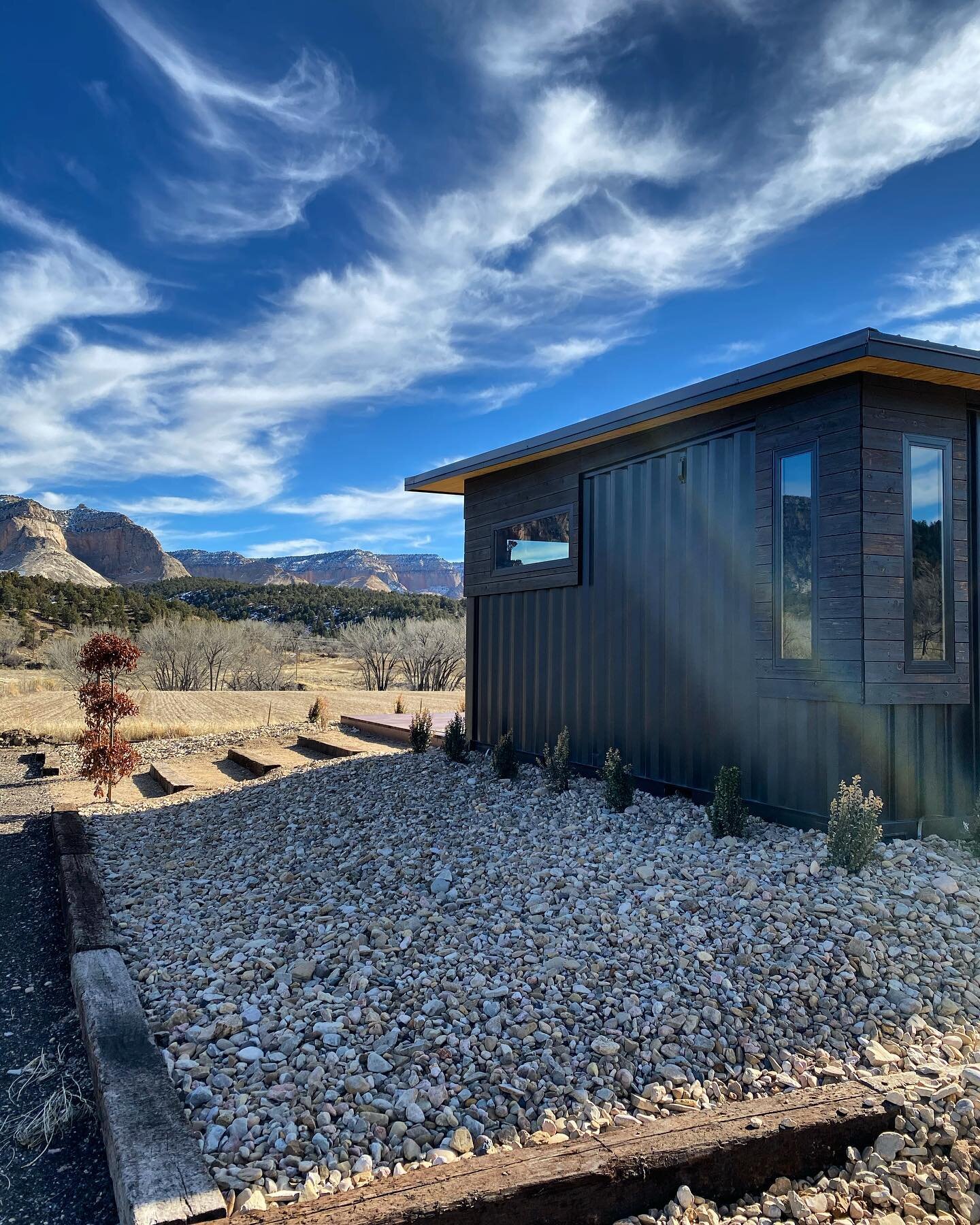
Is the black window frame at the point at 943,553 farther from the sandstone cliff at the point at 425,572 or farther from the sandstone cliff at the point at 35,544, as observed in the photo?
the sandstone cliff at the point at 425,572

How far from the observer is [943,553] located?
4543mm

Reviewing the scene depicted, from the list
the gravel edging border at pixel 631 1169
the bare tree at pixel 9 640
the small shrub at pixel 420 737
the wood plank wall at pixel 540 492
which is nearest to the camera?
the gravel edging border at pixel 631 1169

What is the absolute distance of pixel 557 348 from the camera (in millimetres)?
10148

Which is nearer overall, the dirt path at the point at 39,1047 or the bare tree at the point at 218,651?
the dirt path at the point at 39,1047

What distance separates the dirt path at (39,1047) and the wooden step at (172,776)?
232 cm

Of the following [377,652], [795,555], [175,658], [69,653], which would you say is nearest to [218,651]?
[175,658]

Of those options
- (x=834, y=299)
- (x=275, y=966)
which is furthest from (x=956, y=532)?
(x=275, y=966)

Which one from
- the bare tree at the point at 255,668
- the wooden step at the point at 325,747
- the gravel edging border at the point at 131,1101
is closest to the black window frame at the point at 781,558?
the gravel edging border at the point at 131,1101

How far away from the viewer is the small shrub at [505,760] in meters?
6.63

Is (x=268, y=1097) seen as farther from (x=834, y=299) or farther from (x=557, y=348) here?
(x=557, y=348)

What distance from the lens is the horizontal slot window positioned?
269 inches

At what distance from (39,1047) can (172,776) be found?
6164 millimetres

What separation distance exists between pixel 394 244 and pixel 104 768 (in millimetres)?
6468

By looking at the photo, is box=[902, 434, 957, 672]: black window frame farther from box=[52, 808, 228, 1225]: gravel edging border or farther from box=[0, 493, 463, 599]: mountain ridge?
box=[0, 493, 463, 599]: mountain ridge
